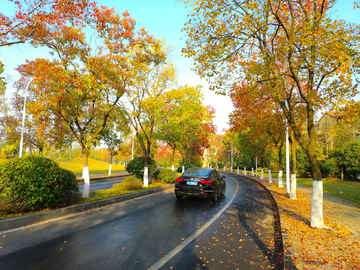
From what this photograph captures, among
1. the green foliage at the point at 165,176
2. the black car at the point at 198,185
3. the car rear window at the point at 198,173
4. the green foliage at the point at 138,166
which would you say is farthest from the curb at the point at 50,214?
the green foliage at the point at 165,176

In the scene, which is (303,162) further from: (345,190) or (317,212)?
(317,212)

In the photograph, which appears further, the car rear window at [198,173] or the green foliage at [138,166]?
the green foliage at [138,166]

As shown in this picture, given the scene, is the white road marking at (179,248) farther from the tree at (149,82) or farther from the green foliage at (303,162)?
the green foliage at (303,162)

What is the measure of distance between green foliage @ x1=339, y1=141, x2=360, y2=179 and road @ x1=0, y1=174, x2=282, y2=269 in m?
19.9

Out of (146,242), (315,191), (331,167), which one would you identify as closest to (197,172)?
(315,191)

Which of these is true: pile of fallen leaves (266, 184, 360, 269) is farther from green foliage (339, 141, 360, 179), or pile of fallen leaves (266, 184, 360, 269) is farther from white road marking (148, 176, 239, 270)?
green foliage (339, 141, 360, 179)

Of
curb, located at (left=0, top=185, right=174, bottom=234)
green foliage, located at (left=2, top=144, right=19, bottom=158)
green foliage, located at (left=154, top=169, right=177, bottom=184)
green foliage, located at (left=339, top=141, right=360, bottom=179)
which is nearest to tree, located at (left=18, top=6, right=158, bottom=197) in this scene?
curb, located at (left=0, top=185, right=174, bottom=234)

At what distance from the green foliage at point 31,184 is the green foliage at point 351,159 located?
25.5 metres

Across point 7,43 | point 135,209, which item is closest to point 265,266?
point 135,209

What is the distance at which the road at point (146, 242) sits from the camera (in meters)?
3.81

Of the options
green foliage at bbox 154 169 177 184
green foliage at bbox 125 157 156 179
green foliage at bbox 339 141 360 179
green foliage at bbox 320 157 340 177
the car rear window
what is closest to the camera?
the car rear window

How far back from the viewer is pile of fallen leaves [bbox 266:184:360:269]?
3.73 metres

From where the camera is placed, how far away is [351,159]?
70.5 ft

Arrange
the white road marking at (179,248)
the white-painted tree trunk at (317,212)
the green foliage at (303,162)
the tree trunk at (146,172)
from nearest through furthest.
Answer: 1. the white road marking at (179,248)
2. the white-painted tree trunk at (317,212)
3. the tree trunk at (146,172)
4. the green foliage at (303,162)
